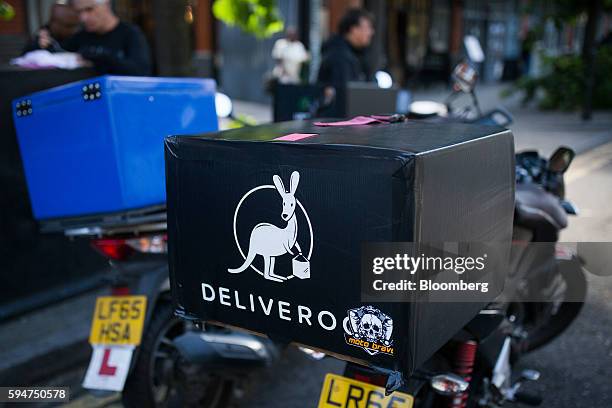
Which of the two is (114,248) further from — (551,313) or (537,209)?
(551,313)

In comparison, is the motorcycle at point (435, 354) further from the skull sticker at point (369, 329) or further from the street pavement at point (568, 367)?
the skull sticker at point (369, 329)

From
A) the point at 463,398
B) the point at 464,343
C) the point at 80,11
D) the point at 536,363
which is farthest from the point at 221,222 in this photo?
the point at 80,11

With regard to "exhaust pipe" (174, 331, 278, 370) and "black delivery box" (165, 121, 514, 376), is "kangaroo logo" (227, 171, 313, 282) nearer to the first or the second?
"black delivery box" (165, 121, 514, 376)

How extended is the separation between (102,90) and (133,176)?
322 millimetres

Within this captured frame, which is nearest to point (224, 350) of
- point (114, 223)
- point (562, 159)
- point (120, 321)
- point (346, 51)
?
point (120, 321)

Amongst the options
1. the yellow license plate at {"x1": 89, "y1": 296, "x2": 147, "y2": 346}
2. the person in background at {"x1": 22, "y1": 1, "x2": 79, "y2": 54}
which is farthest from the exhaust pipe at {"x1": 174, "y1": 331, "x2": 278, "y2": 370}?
the person in background at {"x1": 22, "y1": 1, "x2": 79, "y2": 54}

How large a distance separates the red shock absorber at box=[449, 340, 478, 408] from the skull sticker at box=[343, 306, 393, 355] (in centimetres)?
74

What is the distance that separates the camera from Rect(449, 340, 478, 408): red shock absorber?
2.12 meters

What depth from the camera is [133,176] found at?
2.32 m

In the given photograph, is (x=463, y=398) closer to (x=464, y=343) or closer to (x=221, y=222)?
(x=464, y=343)

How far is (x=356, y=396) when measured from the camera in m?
1.92

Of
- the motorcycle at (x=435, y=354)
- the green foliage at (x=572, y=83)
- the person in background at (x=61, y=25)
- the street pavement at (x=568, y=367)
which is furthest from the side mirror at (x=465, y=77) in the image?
the green foliage at (x=572, y=83)

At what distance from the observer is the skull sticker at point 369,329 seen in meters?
1.46

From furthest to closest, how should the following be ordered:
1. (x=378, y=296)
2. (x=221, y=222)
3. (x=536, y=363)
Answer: (x=536, y=363) < (x=221, y=222) < (x=378, y=296)
